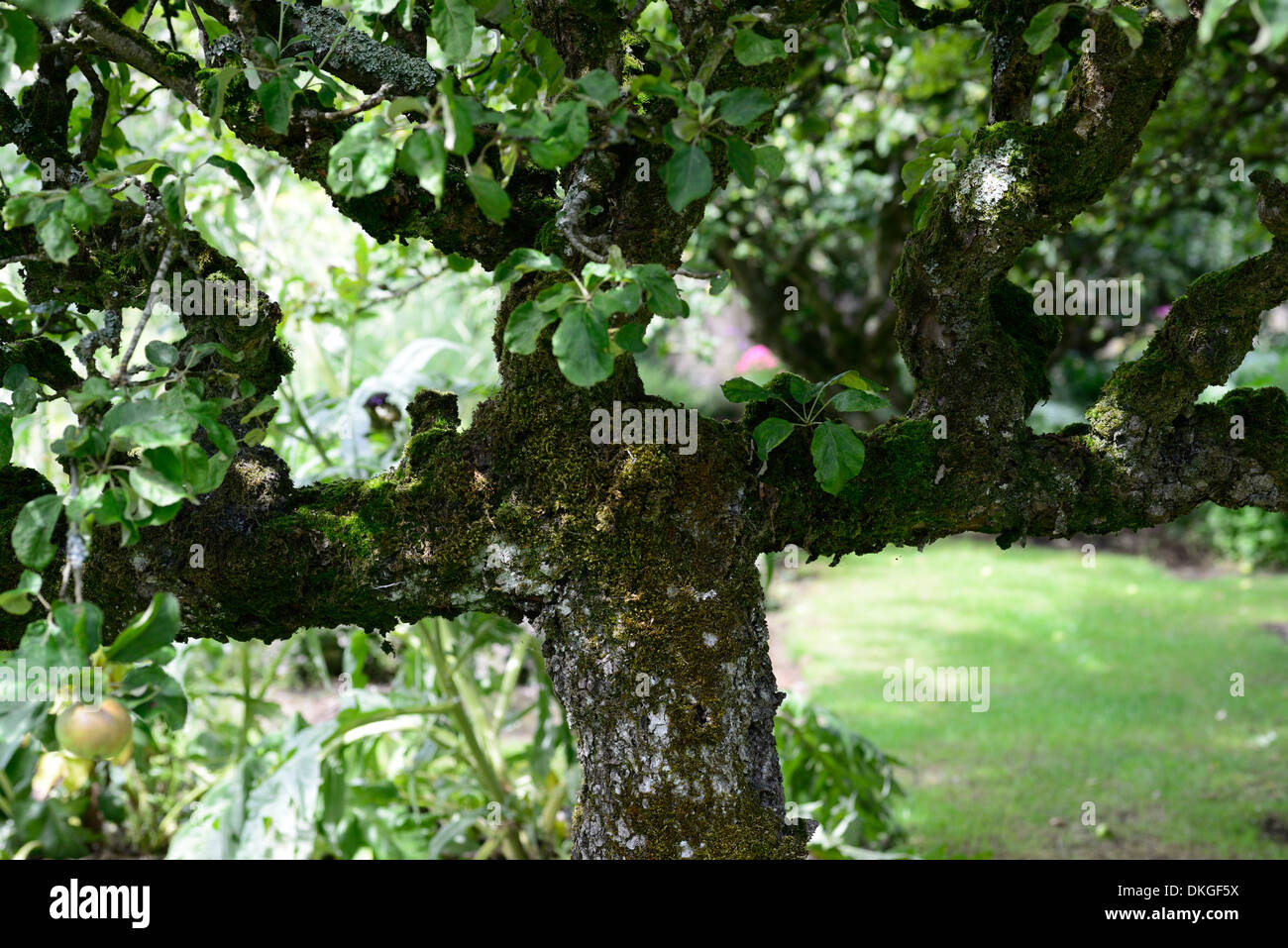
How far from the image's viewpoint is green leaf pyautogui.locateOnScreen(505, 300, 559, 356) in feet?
4.49

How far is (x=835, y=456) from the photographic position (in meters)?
1.66

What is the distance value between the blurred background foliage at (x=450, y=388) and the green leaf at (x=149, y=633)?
16 cm

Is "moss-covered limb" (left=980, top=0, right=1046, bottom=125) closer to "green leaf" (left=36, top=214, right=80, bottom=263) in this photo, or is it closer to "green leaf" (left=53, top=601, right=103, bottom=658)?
"green leaf" (left=36, top=214, right=80, bottom=263)

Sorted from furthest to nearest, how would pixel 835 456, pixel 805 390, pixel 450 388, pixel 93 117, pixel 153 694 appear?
pixel 450 388, pixel 93 117, pixel 805 390, pixel 835 456, pixel 153 694

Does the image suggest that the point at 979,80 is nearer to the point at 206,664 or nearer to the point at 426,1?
the point at 426,1

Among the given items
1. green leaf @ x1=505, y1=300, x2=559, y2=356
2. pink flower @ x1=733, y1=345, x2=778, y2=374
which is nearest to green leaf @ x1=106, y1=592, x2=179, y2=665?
green leaf @ x1=505, y1=300, x2=559, y2=356

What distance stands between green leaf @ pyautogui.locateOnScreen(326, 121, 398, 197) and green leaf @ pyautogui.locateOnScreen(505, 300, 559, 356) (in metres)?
0.24

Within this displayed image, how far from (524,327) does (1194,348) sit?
1282mm

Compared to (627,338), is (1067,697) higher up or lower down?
lower down

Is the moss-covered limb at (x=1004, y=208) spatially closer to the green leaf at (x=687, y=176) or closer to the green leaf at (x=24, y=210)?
the green leaf at (x=687, y=176)

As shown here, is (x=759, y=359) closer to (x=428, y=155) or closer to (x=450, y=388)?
(x=450, y=388)

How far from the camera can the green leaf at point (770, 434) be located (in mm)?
1714
